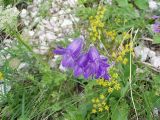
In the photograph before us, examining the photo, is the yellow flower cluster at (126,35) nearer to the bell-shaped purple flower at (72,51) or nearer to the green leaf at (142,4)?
the green leaf at (142,4)

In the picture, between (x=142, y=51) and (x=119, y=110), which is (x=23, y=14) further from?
(x=119, y=110)

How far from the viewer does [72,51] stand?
1.88 meters

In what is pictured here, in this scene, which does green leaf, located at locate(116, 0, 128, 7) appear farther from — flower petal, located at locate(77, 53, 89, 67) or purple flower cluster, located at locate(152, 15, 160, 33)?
flower petal, located at locate(77, 53, 89, 67)

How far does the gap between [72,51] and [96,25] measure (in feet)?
1.73

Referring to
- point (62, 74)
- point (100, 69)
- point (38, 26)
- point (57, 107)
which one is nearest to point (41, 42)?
point (38, 26)

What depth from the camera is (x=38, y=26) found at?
2.64 metres

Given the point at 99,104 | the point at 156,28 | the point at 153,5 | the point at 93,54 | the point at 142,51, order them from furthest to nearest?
the point at 153,5, the point at 142,51, the point at 156,28, the point at 99,104, the point at 93,54

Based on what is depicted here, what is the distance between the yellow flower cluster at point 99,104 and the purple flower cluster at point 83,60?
0.19 m

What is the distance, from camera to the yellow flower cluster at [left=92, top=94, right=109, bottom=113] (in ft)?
6.80

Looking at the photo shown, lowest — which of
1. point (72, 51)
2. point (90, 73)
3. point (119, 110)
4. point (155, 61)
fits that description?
point (119, 110)

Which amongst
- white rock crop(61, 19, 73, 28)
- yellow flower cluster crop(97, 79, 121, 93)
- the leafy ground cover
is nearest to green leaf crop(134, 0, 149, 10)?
the leafy ground cover

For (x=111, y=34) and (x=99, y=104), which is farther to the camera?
(x=111, y=34)

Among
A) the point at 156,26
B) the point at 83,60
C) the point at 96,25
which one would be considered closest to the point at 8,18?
the point at 96,25

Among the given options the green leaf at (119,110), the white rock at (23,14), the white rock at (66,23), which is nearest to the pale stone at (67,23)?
the white rock at (66,23)
